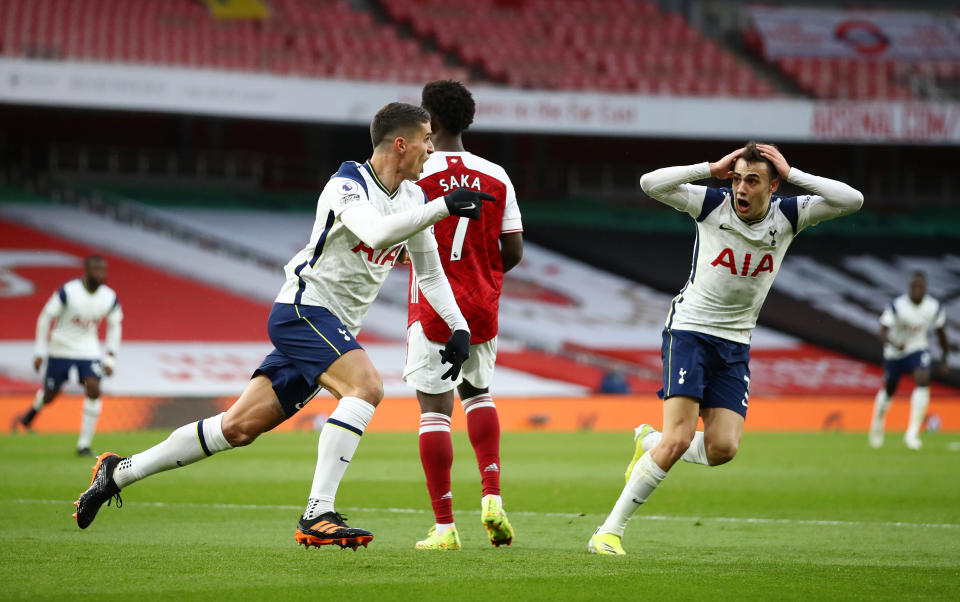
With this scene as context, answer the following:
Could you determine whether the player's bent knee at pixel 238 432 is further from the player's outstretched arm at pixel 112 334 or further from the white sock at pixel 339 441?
the player's outstretched arm at pixel 112 334

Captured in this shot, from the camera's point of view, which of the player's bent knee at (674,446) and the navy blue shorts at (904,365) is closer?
the player's bent knee at (674,446)

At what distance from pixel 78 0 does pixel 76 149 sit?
12.7 feet

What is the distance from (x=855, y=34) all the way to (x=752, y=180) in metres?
28.7

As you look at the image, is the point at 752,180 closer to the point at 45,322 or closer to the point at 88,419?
the point at 88,419

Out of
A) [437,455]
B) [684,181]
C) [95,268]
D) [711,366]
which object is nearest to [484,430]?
[437,455]

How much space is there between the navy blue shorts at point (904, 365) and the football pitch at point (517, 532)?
2.71 meters

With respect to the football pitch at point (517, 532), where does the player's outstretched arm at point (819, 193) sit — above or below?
above

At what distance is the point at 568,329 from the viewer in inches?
1084

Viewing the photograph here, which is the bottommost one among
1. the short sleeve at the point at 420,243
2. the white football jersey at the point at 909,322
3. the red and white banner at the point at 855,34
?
the short sleeve at the point at 420,243

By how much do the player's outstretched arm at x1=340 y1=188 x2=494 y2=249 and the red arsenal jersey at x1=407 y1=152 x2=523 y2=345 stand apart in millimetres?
1164

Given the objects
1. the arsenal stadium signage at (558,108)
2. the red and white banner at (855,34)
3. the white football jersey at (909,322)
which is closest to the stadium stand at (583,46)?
the arsenal stadium signage at (558,108)

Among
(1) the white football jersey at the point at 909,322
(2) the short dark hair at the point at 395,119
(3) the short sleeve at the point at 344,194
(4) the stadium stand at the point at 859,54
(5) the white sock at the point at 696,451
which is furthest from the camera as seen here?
(4) the stadium stand at the point at 859,54

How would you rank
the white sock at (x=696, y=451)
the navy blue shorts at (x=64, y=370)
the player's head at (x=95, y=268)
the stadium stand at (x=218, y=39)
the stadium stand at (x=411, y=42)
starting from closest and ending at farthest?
the white sock at (x=696, y=451) → the player's head at (x=95, y=268) → the navy blue shorts at (x=64, y=370) → the stadium stand at (x=218, y=39) → the stadium stand at (x=411, y=42)

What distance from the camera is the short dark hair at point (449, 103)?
276 inches
